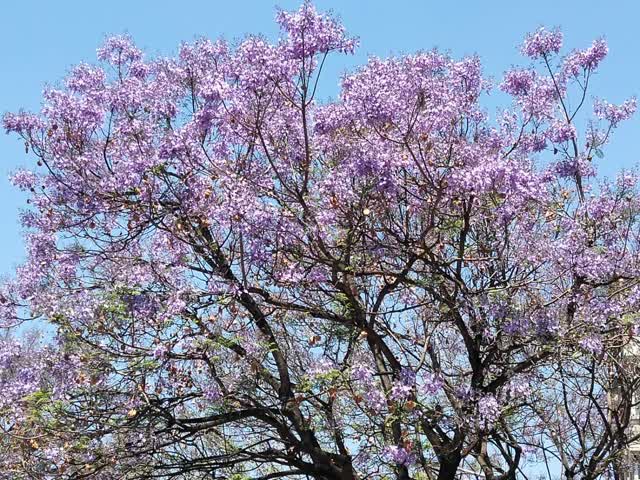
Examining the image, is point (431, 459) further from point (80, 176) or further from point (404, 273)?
point (80, 176)

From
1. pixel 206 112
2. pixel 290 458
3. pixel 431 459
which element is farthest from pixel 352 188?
pixel 431 459

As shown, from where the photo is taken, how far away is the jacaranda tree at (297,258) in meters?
8.93

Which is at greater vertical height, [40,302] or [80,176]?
[80,176]

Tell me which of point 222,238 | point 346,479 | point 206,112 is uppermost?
point 206,112

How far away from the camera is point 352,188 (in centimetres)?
887

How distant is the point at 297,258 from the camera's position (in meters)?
9.24

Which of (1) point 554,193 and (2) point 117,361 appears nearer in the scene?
(2) point 117,361

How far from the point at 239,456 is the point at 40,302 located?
9.16 ft

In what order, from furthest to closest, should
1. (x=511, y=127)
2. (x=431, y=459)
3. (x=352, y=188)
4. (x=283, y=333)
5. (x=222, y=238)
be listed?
(x=431, y=459) → (x=283, y=333) → (x=511, y=127) → (x=222, y=238) → (x=352, y=188)

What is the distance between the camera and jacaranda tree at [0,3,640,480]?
352 inches

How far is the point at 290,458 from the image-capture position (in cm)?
1027

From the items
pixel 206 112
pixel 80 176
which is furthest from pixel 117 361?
pixel 206 112

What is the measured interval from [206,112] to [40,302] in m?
2.63

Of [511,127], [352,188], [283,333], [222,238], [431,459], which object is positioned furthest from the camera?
[431,459]
